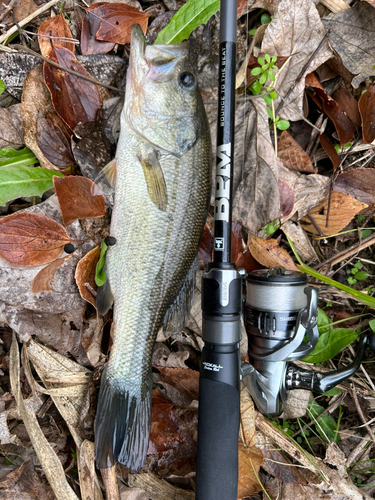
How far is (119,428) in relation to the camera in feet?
5.85

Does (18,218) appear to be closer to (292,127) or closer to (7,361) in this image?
(7,361)

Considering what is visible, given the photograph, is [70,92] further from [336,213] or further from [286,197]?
[336,213]

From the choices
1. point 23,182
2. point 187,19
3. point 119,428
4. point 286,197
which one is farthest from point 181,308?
point 187,19

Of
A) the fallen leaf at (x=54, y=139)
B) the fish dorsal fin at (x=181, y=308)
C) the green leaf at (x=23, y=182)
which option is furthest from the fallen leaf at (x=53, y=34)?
the fish dorsal fin at (x=181, y=308)

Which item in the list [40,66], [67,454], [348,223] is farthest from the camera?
[348,223]

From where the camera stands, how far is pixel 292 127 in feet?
7.42

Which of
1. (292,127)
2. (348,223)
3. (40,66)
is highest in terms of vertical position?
(40,66)

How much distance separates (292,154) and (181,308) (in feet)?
3.63

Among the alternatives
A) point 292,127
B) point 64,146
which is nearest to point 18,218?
point 64,146

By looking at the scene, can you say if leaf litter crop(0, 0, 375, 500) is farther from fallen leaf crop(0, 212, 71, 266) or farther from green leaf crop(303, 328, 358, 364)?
green leaf crop(303, 328, 358, 364)

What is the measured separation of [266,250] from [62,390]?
1327mm

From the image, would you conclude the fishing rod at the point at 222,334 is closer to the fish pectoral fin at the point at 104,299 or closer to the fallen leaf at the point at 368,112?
the fish pectoral fin at the point at 104,299

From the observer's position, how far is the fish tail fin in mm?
1772

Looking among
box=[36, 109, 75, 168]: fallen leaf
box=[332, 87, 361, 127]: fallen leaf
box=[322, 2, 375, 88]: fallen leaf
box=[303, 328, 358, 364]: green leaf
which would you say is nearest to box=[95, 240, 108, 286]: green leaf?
box=[36, 109, 75, 168]: fallen leaf
